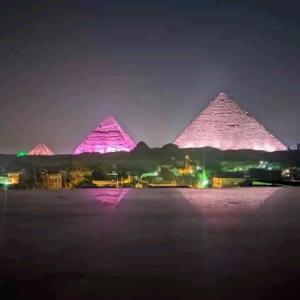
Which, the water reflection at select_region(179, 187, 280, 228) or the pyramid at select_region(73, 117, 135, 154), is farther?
the pyramid at select_region(73, 117, 135, 154)

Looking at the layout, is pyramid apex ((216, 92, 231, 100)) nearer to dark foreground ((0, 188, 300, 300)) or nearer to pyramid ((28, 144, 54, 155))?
pyramid ((28, 144, 54, 155))

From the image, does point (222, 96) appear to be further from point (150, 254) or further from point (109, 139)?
point (150, 254)

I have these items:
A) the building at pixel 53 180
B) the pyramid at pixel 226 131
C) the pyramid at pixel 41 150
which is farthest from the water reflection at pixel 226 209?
the pyramid at pixel 41 150

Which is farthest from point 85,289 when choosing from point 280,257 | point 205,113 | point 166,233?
point 205,113

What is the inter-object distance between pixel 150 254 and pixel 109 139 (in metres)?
55.1

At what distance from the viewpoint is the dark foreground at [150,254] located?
376 cm

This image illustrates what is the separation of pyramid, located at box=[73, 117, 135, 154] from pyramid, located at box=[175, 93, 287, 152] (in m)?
6.19

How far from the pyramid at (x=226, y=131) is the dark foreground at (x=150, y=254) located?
5089 centimetres

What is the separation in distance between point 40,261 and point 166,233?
1.99m

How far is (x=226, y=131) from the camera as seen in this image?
6041cm

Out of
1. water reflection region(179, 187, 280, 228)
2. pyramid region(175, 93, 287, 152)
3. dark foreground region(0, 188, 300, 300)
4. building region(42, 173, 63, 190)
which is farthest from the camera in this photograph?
pyramid region(175, 93, 287, 152)

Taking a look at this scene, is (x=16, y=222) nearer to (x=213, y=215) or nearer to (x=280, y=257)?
(x=213, y=215)

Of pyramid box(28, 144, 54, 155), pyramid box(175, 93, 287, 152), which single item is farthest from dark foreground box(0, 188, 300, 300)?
pyramid box(28, 144, 54, 155)

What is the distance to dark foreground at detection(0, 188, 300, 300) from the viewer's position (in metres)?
3.76
